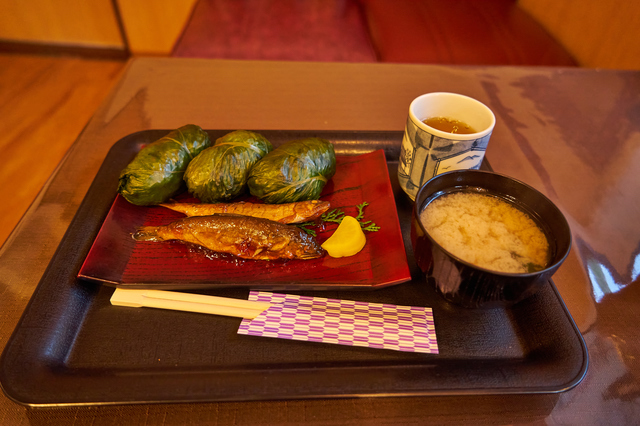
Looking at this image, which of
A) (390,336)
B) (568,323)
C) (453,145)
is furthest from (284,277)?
(568,323)

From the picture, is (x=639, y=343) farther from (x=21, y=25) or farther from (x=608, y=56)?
(x=21, y=25)

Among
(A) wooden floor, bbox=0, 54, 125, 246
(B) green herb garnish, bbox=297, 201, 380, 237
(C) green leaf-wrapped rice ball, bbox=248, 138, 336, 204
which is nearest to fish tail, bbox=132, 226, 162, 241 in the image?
(C) green leaf-wrapped rice ball, bbox=248, 138, 336, 204

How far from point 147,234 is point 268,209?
46cm

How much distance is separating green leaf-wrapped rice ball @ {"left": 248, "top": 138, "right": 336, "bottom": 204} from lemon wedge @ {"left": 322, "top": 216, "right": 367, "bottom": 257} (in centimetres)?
26

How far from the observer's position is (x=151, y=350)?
106cm

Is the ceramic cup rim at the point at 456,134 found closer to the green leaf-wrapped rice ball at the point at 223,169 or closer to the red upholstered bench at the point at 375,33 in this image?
the green leaf-wrapped rice ball at the point at 223,169

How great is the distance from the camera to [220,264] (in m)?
1.29

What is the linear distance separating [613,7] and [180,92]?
327 centimetres

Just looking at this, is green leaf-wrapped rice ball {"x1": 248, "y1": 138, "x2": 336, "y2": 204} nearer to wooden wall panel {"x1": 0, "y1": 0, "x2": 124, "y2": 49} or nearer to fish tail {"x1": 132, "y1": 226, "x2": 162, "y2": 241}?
fish tail {"x1": 132, "y1": 226, "x2": 162, "y2": 241}

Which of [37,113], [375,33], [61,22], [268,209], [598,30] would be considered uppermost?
[598,30]

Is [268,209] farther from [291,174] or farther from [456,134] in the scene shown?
[456,134]

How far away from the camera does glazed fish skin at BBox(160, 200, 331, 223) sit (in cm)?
143

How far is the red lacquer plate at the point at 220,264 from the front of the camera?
1186 millimetres

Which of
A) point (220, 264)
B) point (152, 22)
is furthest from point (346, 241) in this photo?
point (152, 22)
